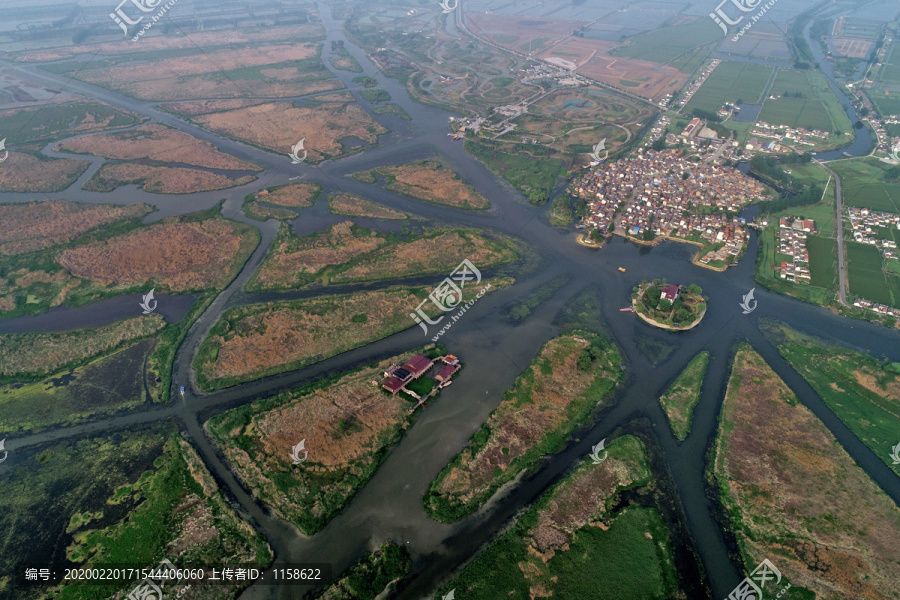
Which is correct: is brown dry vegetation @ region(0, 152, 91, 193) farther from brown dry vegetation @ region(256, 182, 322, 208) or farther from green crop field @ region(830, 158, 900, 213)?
green crop field @ region(830, 158, 900, 213)

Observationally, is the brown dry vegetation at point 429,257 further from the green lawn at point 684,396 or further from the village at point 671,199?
the green lawn at point 684,396

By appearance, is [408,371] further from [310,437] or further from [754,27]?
[754,27]

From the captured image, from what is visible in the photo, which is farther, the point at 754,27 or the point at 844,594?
the point at 754,27

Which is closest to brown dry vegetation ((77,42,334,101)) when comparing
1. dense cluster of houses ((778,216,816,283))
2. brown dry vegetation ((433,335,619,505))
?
brown dry vegetation ((433,335,619,505))

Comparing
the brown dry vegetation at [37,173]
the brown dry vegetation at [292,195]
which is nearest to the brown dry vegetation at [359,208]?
the brown dry vegetation at [292,195]

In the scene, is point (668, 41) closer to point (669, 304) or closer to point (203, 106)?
point (669, 304)

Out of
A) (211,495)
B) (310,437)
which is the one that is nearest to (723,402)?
(310,437)
